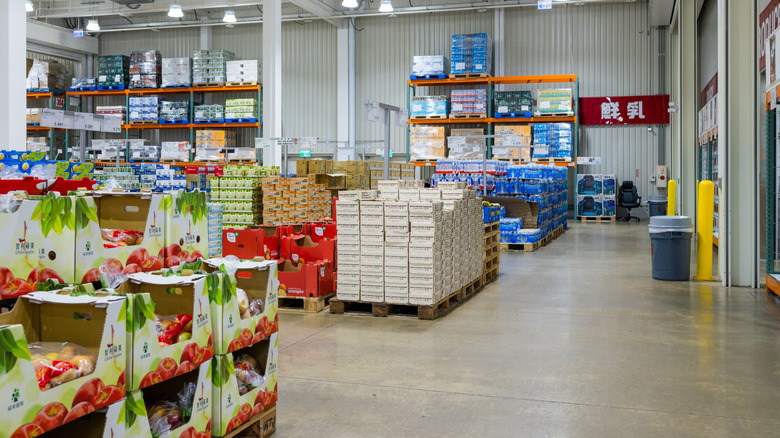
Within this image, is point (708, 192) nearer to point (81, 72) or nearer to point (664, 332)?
point (664, 332)

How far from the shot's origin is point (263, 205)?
1243 cm

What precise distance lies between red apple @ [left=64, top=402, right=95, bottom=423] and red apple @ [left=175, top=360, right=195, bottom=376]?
0.48 m

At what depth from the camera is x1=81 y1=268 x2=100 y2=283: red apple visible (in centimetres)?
319

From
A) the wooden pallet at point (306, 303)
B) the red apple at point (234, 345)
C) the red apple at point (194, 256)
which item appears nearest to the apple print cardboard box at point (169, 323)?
the red apple at point (234, 345)

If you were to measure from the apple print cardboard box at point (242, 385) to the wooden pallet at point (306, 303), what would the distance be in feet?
11.2

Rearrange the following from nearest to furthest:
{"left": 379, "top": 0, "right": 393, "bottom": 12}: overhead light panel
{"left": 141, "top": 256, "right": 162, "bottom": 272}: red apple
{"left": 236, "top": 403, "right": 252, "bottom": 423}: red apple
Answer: {"left": 236, "top": 403, "right": 252, "bottom": 423}: red apple < {"left": 141, "top": 256, "right": 162, "bottom": 272}: red apple < {"left": 379, "top": 0, "right": 393, "bottom": 12}: overhead light panel

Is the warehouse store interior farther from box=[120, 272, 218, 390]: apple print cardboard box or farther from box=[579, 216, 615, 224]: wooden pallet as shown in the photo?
box=[579, 216, 615, 224]: wooden pallet

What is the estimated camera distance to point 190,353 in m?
2.98

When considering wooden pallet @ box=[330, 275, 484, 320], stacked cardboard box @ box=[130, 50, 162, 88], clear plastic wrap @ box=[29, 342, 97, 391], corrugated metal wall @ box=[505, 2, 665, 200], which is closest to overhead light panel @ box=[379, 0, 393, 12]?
corrugated metal wall @ box=[505, 2, 665, 200]

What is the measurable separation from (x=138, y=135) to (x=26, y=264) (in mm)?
21133

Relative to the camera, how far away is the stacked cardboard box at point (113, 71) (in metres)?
21.5

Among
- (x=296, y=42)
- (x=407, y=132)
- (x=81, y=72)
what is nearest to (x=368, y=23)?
(x=296, y=42)

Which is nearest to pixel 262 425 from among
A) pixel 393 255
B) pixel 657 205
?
pixel 393 255

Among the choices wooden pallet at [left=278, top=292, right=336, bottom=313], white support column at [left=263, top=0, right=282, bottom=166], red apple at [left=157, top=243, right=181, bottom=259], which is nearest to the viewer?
red apple at [left=157, top=243, right=181, bottom=259]
